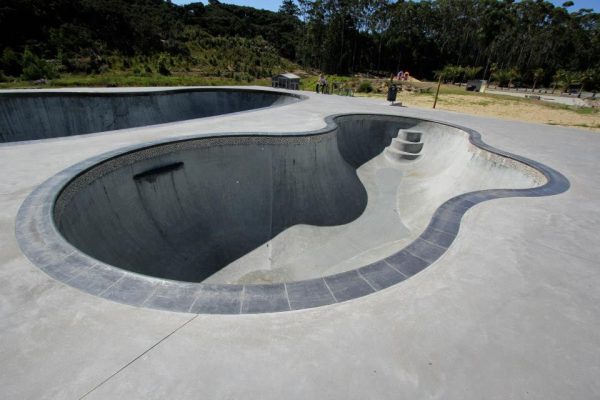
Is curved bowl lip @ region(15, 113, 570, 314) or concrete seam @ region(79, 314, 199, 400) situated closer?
concrete seam @ region(79, 314, 199, 400)

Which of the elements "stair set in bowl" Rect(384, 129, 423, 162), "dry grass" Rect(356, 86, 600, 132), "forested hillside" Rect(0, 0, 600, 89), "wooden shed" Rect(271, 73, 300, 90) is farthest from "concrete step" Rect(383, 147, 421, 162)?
"forested hillside" Rect(0, 0, 600, 89)

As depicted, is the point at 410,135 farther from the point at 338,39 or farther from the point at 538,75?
the point at 538,75

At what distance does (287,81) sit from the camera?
1024 inches

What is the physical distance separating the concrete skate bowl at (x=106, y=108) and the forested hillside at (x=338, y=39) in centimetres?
1819

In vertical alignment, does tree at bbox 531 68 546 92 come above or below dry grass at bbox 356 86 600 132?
above

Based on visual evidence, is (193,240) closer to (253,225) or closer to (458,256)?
(253,225)

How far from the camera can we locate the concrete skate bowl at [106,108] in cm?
1387

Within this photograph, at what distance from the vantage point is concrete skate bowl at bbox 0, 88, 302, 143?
13.9m

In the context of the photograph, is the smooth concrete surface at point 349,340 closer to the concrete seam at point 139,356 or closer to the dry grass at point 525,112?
the concrete seam at point 139,356

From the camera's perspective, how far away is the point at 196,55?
47.9 meters

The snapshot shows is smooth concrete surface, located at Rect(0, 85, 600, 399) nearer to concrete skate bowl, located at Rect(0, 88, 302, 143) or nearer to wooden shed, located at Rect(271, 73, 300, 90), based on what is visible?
concrete skate bowl, located at Rect(0, 88, 302, 143)

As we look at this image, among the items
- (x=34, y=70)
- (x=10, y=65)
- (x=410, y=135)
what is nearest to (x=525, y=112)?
(x=410, y=135)

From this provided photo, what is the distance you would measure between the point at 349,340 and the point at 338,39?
62.6m

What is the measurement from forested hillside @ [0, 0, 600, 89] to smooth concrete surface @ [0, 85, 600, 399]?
36763 millimetres
